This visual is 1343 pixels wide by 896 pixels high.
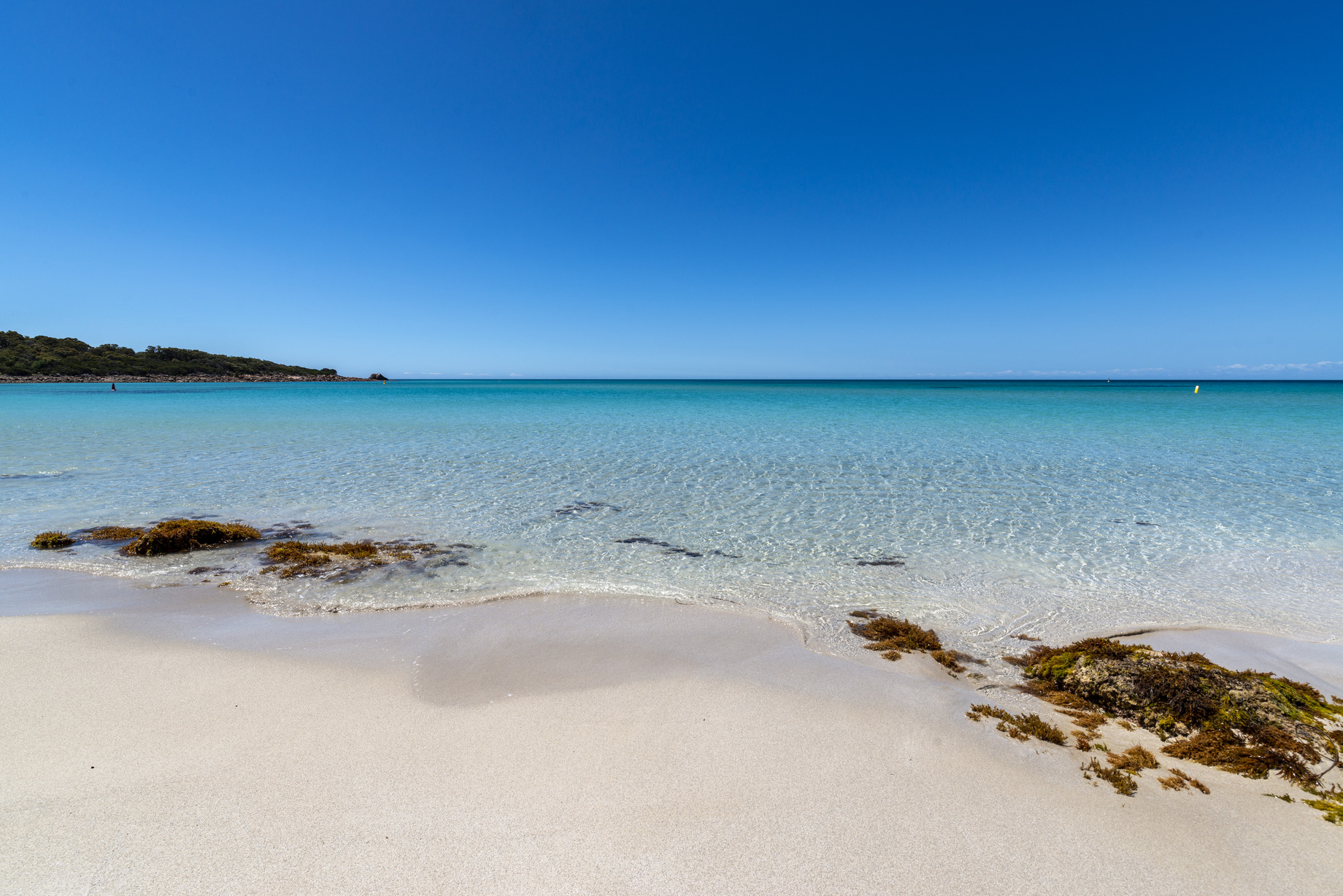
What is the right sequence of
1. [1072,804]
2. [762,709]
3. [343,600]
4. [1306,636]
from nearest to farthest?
[1072,804], [762,709], [1306,636], [343,600]

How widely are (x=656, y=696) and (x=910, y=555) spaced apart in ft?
16.4

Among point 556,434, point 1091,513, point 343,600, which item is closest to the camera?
point 343,600

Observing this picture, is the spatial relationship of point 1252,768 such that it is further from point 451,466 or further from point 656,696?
point 451,466

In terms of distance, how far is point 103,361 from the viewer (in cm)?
9275

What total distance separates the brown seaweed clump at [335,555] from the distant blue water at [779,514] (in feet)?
1.02

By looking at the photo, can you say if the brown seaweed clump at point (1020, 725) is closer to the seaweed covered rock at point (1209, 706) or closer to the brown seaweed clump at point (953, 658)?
the seaweed covered rock at point (1209, 706)

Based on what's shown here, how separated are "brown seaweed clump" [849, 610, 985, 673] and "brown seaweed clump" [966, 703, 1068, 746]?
2.24 ft

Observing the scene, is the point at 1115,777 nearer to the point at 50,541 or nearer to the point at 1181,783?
the point at 1181,783

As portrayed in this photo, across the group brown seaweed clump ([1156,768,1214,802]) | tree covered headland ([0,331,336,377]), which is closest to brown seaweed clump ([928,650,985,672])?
brown seaweed clump ([1156,768,1214,802])

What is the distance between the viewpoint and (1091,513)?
9867mm

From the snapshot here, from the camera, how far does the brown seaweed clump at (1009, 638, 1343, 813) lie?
11.0 feet

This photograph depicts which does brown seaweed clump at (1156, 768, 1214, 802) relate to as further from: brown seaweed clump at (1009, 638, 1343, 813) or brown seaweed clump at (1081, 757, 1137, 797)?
brown seaweed clump at (1009, 638, 1343, 813)

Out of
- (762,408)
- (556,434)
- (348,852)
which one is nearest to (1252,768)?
(348,852)

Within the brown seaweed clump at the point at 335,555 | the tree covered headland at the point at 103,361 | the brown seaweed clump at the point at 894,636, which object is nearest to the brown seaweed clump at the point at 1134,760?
the brown seaweed clump at the point at 894,636
